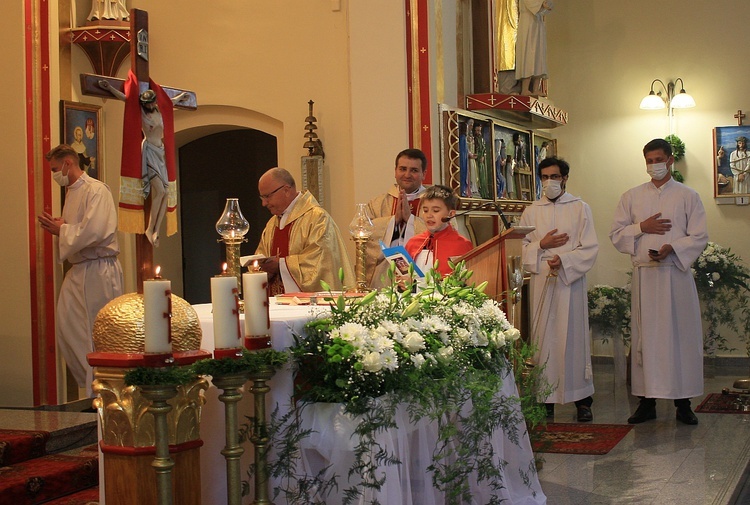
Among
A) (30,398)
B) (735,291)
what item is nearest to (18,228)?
(30,398)

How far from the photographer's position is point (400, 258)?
188 inches

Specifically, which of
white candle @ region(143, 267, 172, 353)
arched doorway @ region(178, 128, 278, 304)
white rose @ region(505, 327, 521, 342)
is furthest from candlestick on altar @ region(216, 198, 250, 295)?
arched doorway @ region(178, 128, 278, 304)

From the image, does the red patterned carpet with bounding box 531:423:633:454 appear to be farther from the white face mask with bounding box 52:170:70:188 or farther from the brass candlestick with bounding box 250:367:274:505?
the white face mask with bounding box 52:170:70:188

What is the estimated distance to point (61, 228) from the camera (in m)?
7.67

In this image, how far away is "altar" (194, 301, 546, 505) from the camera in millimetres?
3533

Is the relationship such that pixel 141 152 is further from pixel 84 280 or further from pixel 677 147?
pixel 677 147

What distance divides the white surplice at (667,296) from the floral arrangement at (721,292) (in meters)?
2.51

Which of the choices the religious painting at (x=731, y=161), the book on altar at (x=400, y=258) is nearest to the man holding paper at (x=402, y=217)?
the book on altar at (x=400, y=258)

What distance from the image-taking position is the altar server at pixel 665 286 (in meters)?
7.40

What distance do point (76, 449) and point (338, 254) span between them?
206 cm

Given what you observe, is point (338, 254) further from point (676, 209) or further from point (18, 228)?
point (18, 228)

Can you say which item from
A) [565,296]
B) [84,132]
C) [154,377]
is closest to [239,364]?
[154,377]

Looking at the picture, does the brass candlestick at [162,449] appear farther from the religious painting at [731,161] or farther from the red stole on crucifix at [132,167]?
the religious painting at [731,161]

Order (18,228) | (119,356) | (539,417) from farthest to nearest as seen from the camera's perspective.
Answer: (18,228) < (539,417) < (119,356)
